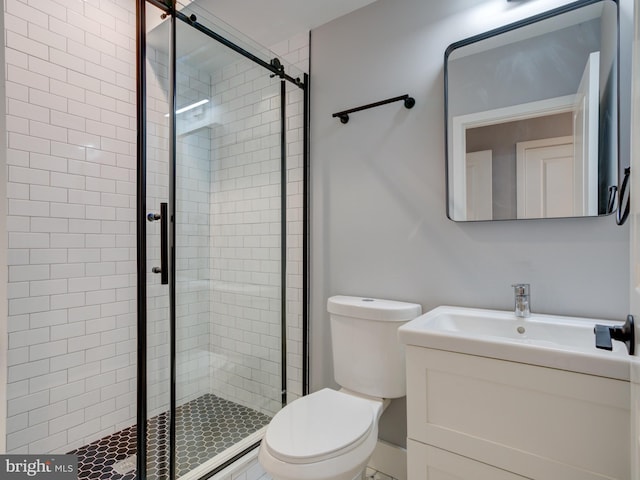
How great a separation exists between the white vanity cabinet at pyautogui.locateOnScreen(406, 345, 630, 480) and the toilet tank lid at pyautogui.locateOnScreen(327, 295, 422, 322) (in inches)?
13.5

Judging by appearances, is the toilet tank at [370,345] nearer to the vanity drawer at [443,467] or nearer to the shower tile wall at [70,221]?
the vanity drawer at [443,467]

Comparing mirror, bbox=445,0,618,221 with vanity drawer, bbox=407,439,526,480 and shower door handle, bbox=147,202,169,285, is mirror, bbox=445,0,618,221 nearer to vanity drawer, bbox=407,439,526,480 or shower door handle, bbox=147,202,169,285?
vanity drawer, bbox=407,439,526,480

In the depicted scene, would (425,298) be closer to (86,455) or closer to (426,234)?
(426,234)

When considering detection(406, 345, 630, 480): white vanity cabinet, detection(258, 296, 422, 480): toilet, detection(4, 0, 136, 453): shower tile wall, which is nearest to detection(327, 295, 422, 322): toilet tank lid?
detection(258, 296, 422, 480): toilet

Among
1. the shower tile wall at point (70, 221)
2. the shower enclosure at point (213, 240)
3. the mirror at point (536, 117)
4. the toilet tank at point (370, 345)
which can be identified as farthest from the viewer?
the shower tile wall at point (70, 221)

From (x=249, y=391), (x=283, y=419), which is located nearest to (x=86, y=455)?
(x=249, y=391)

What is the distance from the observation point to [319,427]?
1299mm

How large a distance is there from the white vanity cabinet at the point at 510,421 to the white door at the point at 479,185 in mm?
674

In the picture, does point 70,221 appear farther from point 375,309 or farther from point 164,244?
point 375,309

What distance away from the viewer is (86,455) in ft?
6.00

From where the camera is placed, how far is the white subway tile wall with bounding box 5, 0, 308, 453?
1610mm

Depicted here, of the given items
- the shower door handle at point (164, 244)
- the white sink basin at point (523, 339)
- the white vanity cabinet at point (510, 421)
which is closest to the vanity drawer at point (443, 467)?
the white vanity cabinet at point (510, 421)

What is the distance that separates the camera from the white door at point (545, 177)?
51.9 inches

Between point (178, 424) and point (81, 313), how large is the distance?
89 centimetres
